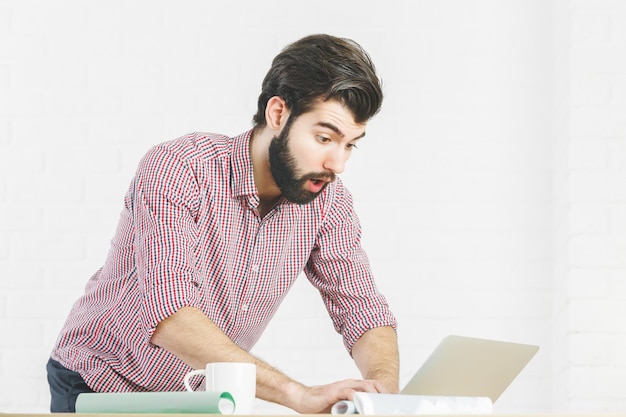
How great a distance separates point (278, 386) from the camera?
1.60 m

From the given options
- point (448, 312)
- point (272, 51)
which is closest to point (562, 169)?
point (448, 312)

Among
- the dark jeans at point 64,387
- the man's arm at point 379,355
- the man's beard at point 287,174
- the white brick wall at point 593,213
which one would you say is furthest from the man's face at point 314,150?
the white brick wall at point 593,213

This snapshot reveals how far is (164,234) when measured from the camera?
184 centimetres

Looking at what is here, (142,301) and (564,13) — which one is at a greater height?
(564,13)

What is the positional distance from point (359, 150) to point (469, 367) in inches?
58.8

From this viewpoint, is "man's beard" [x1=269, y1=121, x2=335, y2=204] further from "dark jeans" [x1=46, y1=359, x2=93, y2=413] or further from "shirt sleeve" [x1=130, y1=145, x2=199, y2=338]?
"dark jeans" [x1=46, y1=359, x2=93, y2=413]

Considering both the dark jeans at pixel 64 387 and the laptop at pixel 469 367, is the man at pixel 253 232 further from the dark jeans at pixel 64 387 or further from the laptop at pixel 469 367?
the laptop at pixel 469 367

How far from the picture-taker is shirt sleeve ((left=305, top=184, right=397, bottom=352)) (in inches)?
83.7

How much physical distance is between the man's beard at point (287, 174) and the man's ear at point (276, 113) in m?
0.03

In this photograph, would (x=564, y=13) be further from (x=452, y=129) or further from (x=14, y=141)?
(x=14, y=141)

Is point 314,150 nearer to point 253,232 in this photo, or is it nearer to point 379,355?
point 253,232

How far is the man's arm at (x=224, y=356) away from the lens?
1.52 m

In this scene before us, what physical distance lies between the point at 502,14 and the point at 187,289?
1644 millimetres

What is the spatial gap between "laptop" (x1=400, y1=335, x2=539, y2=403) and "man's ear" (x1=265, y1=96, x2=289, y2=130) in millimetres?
790
